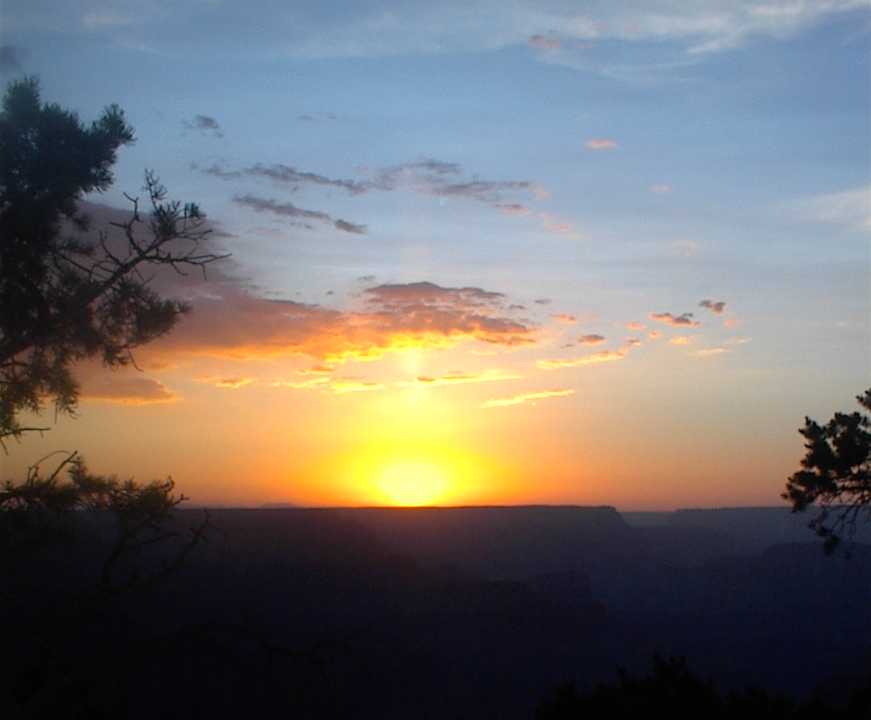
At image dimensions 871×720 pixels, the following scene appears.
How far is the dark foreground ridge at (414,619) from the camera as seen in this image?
34.9 feet

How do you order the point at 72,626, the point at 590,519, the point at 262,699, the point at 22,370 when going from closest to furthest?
the point at 72,626
the point at 22,370
the point at 262,699
the point at 590,519

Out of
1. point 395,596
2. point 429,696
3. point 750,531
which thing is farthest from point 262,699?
point 750,531

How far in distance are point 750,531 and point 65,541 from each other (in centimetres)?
14935

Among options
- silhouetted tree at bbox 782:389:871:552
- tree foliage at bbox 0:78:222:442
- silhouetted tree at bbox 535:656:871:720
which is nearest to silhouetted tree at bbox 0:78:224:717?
tree foliage at bbox 0:78:222:442

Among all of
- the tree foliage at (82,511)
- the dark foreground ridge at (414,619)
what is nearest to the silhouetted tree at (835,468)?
the dark foreground ridge at (414,619)

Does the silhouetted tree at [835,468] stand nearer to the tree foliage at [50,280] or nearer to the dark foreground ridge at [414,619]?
the dark foreground ridge at [414,619]

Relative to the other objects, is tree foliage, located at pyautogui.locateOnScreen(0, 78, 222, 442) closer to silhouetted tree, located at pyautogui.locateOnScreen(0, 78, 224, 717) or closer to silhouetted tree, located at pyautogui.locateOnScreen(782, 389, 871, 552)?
silhouetted tree, located at pyautogui.locateOnScreen(0, 78, 224, 717)

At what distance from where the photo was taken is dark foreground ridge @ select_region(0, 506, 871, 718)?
10.6 m

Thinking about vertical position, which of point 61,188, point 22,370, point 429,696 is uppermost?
point 61,188

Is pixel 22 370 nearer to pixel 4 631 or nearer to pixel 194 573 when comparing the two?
pixel 4 631

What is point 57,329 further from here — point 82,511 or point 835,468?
point 835,468

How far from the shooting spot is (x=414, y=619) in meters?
51.3

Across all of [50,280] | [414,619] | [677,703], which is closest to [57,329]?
[50,280]

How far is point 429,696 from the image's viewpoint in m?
42.0
